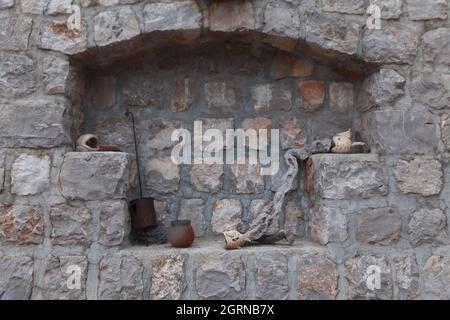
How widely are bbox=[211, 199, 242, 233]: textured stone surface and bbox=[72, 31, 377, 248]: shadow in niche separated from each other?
1 cm

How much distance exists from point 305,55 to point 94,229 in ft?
4.49

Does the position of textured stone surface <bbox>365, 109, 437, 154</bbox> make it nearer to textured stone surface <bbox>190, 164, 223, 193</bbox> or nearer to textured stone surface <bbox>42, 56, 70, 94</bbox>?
textured stone surface <bbox>190, 164, 223, 193</bbox>

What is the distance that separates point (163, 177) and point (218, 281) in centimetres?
67

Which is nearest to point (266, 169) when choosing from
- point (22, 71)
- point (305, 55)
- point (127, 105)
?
point (305, 55)

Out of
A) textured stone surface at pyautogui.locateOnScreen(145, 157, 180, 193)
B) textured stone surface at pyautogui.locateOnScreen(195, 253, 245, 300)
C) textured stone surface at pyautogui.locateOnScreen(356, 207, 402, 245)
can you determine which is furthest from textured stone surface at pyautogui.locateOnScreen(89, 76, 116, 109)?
textured stone surface at pyautogui.locateOnScreen(356, 207, 402, 245)

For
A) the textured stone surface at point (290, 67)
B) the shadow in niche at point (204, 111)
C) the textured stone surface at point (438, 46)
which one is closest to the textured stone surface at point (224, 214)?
the shadow in niche at point (204, 111)

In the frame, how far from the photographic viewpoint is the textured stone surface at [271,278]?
223 centimetres

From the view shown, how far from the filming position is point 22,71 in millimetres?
2268

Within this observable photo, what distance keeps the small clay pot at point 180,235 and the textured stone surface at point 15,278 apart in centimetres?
67

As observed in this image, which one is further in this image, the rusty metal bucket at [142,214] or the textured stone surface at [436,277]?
the rusty metal bucket at [142,214]

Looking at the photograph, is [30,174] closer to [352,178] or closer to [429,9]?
[352,178]

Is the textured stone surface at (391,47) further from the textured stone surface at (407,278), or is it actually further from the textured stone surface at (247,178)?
the textured stone surface at (407,278)

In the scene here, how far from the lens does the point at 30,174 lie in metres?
2.25

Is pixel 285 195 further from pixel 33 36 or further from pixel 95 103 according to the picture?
pixel 33 36
